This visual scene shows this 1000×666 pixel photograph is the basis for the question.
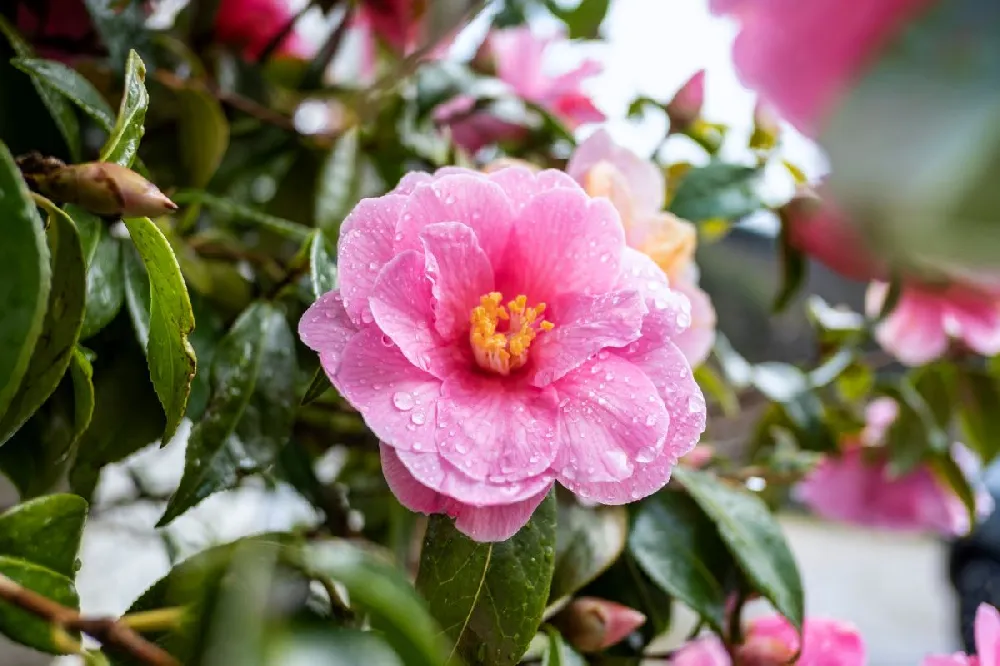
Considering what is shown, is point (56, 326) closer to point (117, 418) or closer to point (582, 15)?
point (117, 418)

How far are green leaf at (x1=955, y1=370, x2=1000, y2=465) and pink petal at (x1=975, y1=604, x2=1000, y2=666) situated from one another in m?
0.34

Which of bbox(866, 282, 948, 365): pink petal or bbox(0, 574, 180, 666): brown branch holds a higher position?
bbox(0, 574, 180, 666): brown branch

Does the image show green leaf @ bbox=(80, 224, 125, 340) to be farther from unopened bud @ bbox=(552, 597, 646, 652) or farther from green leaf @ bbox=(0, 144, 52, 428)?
unopened bud @ bbox=(552, 597, 646, 652)

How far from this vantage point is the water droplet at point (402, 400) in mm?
237

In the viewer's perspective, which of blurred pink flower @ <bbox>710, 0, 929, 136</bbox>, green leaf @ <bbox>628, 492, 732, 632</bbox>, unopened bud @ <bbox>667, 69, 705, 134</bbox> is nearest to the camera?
blurred pink flower @ <bbox>710, 0, 929, 136</bbox>

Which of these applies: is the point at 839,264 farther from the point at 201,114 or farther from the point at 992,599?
the point at 992,599

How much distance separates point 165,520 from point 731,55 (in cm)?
24

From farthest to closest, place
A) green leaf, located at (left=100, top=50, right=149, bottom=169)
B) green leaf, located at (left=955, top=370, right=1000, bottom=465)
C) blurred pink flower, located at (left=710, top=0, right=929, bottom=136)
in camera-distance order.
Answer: green leaf, located at (left=955, top=370, right=1000, bottom=465)
green leaf, located at (left=100, top=50, right=149, bottom=169)
blurred pink flower, located at (left=710, top=0, right=929, bottom=136)

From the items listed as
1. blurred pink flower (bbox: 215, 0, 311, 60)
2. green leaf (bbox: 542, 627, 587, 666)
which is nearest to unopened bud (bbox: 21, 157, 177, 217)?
green leaf (bbox: 542, 627, 587, 666)

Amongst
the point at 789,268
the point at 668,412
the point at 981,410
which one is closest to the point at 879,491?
the point at 981,410

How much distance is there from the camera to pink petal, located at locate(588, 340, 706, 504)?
0.24 metres

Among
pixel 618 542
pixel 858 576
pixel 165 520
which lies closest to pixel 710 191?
pixel 618 542

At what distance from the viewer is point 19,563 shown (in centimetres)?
21

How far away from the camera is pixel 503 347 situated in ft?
0.89
